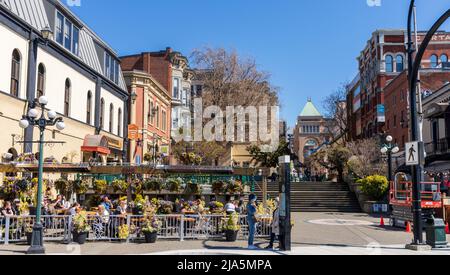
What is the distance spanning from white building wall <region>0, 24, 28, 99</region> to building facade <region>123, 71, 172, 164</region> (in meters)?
16.1

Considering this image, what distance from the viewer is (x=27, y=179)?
753 inches

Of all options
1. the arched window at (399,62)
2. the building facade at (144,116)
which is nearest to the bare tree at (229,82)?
the building facade at (144,116)

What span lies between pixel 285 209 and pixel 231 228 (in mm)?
2828

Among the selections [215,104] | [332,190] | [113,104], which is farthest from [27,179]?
[215,104]

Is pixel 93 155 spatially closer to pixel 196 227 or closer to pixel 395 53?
pixel 196 227

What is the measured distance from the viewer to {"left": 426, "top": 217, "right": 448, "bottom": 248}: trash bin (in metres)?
13.7

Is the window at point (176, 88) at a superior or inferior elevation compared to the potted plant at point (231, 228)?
superior

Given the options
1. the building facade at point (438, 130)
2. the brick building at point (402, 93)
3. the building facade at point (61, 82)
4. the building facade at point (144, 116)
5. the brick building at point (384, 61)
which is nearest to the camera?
the building facade at point (61, 82)

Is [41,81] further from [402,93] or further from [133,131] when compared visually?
[402,93]

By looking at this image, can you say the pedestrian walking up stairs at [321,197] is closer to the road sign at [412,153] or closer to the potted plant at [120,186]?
the potted plant at [120,186]

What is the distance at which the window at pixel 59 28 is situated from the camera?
93.2 feet

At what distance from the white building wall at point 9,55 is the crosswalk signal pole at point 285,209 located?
586 inches

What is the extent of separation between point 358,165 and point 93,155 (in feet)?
64.0

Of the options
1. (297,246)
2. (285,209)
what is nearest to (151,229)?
(285,209)
